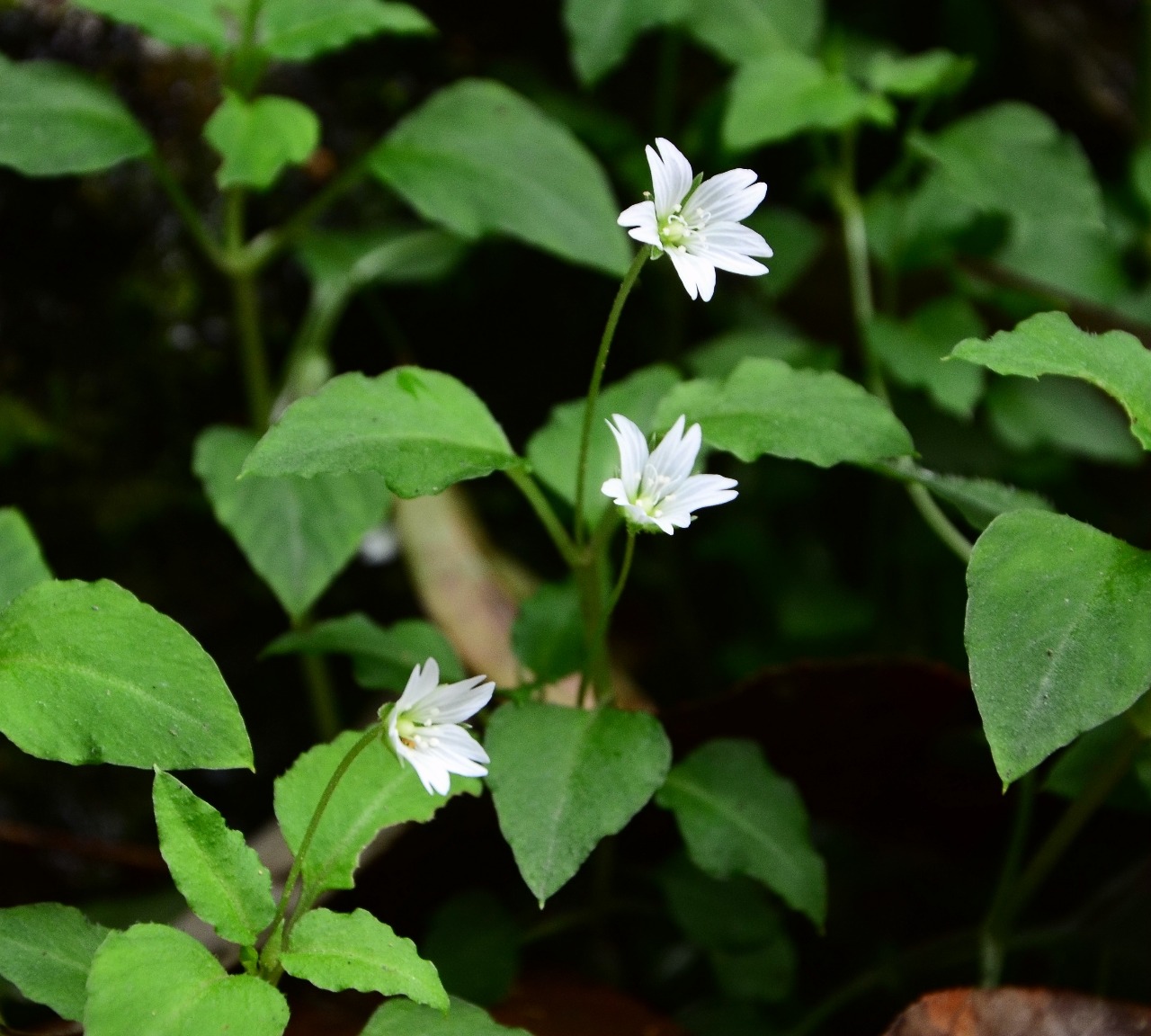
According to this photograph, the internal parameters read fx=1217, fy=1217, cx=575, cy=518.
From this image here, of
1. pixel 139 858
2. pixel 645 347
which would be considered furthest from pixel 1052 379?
pixel 139 858

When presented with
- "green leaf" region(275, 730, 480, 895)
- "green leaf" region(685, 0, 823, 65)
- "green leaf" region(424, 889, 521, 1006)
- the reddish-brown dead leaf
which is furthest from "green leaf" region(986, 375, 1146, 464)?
"green leaf" region(275, 730, 480, 895)

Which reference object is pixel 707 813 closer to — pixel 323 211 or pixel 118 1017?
pixel 118 1017

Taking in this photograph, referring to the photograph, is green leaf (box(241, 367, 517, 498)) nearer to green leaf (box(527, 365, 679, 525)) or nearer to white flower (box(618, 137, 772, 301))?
green leaf (box(527, 365, 679, 525))

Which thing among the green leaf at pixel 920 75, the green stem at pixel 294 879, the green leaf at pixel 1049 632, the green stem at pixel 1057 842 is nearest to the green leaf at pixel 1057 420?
the green leaf at pixel 920 75

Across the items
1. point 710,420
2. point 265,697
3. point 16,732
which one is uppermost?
point 710,420

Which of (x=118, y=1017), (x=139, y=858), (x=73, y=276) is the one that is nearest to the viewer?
(x=118, y=1017)

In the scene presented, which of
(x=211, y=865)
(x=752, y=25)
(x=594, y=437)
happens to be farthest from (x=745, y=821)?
(x=752, y=25)
